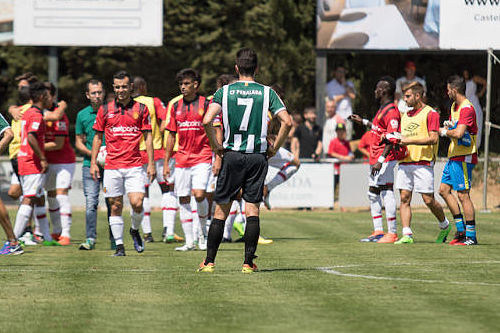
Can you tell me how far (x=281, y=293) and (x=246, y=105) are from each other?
2224 millimetres

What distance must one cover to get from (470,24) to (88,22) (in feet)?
30.4

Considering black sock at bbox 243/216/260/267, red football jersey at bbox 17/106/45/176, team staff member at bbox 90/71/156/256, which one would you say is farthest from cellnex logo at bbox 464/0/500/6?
black sock at bbox 243/216/260/267

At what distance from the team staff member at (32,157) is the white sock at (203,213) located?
2241 millimetres

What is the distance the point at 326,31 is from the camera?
27734 mm

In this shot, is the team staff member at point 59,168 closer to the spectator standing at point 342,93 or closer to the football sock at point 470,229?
the football sock at point 470,229

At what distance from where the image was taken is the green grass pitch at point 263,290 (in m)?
7.86

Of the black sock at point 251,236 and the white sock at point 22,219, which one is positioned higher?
the black sock at point 251,236

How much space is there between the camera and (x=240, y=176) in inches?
431

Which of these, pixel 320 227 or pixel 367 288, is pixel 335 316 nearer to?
pixel 367 288

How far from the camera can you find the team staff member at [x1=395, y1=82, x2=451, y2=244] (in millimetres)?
14914

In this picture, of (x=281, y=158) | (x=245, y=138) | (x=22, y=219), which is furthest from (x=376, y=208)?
(x=245, y=138)

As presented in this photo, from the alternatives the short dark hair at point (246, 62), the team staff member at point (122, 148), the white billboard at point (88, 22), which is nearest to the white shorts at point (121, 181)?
the team staff member at point (122, 148)

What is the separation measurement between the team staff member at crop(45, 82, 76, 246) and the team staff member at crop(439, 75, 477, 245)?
520cm

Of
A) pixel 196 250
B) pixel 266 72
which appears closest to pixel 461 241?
pixel 196 250
